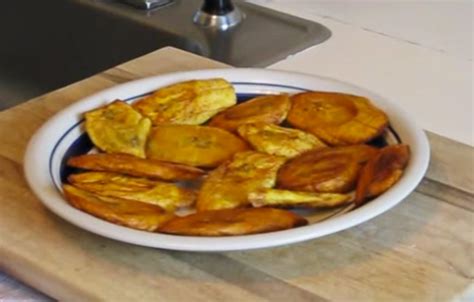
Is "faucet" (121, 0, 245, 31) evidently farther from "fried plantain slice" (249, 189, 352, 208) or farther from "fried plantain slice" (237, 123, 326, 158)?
"fried plantain slice" (249, 189, 352, 208)

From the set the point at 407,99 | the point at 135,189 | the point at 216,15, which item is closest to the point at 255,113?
the point at 135,189

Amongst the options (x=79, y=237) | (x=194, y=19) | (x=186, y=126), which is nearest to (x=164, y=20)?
(x=194, y=19)

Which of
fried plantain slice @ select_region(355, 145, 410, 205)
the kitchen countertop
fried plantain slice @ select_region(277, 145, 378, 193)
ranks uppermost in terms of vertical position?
fried plantain slice @ select_region(355, 145, 410, 205)

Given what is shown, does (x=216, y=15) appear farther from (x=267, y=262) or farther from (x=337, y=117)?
(x=267, y=262)

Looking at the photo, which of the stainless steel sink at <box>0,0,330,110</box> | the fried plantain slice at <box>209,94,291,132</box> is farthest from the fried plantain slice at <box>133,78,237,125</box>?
the stainless steel sink at <box>0,0,330,110</box>

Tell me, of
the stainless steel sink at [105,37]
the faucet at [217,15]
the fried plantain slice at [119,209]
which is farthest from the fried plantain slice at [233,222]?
the faucet at [217,15]

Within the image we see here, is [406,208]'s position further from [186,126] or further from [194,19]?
[194,19]
